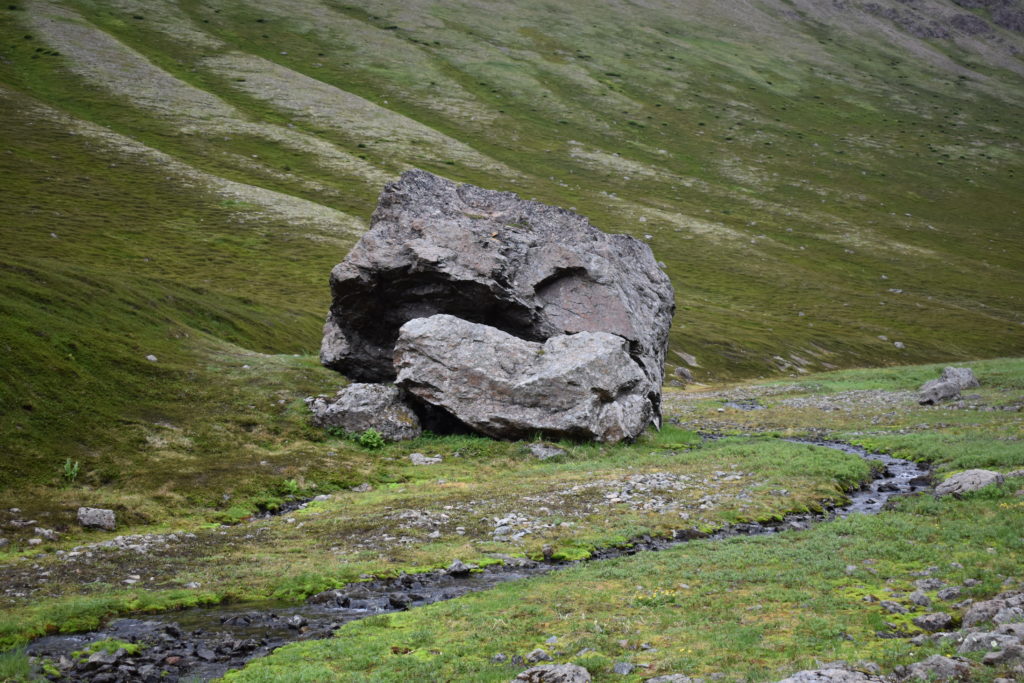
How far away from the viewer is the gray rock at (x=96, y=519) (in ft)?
70.6

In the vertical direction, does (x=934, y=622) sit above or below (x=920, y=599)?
above

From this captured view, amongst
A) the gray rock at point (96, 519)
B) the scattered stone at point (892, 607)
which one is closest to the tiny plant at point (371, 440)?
the gray rock at point (96, 519)

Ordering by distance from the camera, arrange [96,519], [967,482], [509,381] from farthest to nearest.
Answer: [509,381]
[967,482]
[96,519]

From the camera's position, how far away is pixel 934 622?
1359cm

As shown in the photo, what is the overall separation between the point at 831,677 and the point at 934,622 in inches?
169

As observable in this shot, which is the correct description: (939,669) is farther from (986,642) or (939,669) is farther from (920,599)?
(920,599)

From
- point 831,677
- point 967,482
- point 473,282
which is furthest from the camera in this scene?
point 473,282

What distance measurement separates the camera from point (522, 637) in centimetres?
1455

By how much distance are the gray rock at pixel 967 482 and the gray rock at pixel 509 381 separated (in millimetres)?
14133

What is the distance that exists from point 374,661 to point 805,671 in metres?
7.64

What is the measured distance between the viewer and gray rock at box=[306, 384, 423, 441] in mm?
33562

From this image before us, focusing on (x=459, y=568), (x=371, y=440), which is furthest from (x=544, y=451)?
(x=459, y=568)

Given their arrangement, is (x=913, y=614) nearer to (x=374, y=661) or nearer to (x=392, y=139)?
(x=374, y=661)

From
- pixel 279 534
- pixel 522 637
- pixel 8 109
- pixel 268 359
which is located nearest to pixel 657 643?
pixel 522 637
